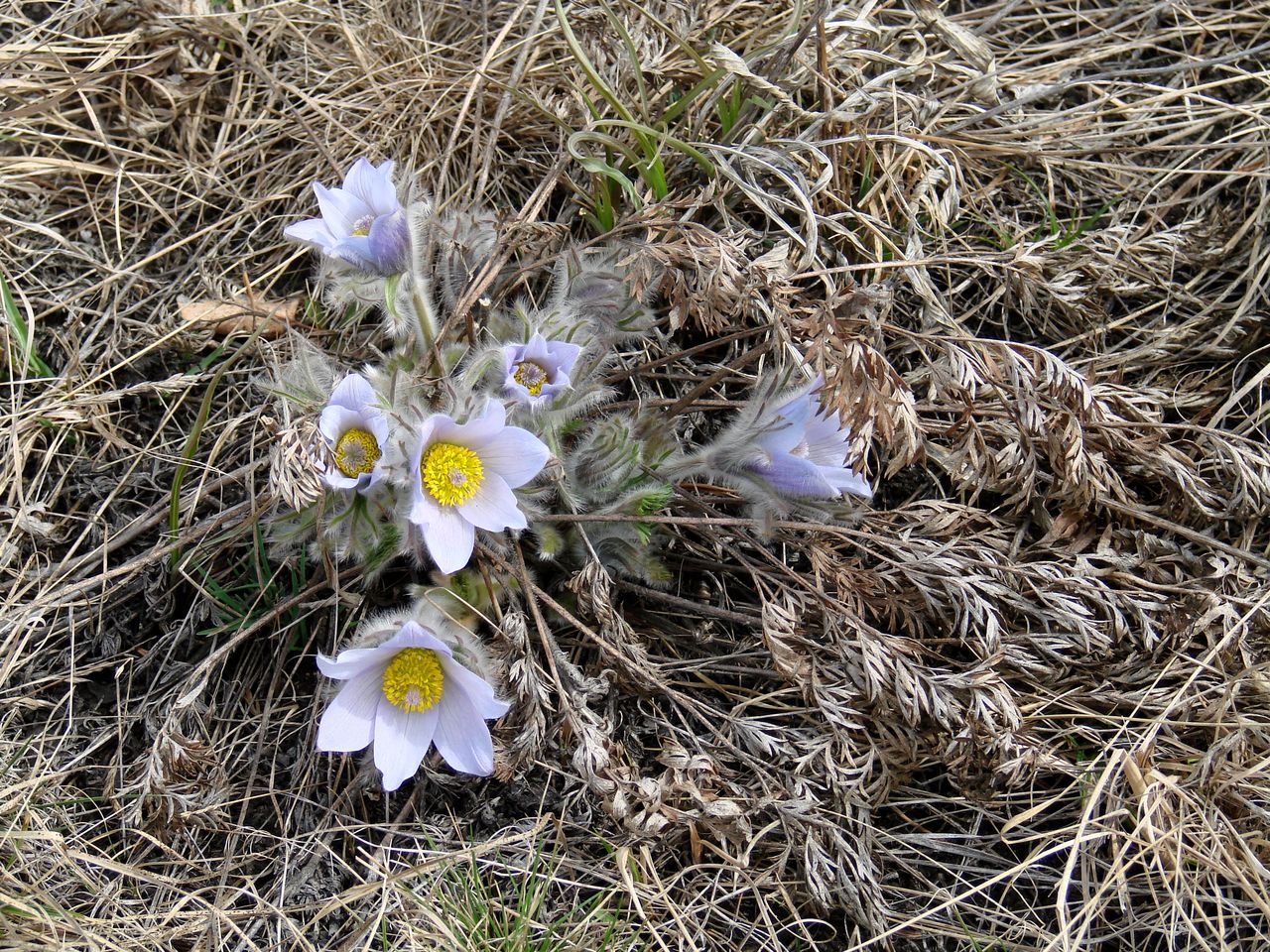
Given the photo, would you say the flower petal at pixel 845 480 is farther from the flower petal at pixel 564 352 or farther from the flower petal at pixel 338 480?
the flower petal at pixel 338 480

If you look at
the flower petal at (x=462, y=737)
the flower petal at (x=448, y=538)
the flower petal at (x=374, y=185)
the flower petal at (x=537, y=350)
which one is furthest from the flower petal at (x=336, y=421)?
the flower petal at (x=462, y=737)

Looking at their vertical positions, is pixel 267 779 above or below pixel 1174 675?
below

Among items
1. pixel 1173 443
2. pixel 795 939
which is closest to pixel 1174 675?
pixel 1173 443

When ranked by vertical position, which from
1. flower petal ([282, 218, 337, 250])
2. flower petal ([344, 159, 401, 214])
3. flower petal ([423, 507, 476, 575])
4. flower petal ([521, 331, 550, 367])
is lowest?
flower petal ([423, 507, 476, 575])

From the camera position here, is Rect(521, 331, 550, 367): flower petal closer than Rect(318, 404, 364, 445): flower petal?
No

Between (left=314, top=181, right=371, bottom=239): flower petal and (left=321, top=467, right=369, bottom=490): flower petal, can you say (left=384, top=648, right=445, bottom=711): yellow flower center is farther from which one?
(left=314, top=181, right=371, bottom=239): flower petal

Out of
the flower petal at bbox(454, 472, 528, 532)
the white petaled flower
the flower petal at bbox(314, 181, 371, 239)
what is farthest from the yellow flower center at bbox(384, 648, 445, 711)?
the flower petal at bbox(314, 181, 371, 239)

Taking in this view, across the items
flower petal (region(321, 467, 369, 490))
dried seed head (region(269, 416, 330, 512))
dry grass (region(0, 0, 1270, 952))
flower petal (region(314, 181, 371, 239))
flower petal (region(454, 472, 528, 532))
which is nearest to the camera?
dried seed head (region(269, 416, 330, 512))

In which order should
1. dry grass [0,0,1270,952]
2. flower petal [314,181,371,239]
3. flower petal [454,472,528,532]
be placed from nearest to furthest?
1. flower petal [454,472,528,532]
2. dry grass [0,0,1270,952]
3. flower petal [314,181,371,239]

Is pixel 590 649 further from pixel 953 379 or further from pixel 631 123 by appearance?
pixel 631 123
